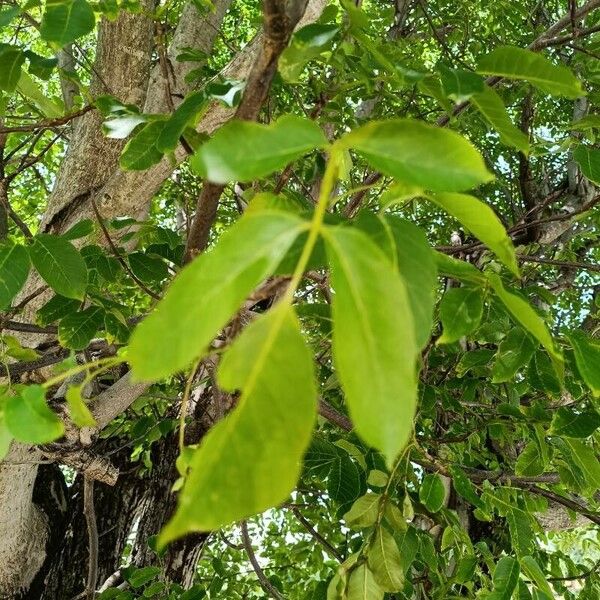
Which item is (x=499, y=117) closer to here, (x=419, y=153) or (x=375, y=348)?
(x=419, y=153)

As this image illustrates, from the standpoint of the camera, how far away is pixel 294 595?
3.15 metres

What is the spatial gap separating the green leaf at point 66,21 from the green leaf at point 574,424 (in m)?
0.96

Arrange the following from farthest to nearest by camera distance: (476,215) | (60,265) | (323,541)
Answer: (323,541)
(60,265)
(476,215)

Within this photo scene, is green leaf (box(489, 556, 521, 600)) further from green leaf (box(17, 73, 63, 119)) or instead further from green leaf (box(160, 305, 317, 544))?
green leaf (box(17, 73, 63, 119))

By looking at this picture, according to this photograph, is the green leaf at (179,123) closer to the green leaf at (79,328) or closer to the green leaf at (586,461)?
the green leaf at (79,328)

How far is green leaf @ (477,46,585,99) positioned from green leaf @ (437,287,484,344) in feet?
0.83

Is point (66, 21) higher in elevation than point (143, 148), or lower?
higher

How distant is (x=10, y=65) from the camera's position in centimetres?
97

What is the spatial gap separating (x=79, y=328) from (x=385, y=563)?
733mm

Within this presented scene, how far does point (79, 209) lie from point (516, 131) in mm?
1615

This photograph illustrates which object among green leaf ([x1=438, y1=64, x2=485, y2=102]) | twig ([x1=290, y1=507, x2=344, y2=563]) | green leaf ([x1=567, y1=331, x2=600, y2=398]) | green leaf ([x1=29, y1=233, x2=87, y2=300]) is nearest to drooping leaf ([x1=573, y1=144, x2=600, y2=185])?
green leaf ([x1=567, y1=331, x2=600, y2=398])

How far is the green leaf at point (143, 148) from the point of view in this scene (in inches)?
34.9

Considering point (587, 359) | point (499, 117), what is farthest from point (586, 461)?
point (499, 117)

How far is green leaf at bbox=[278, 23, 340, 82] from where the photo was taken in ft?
2.07
